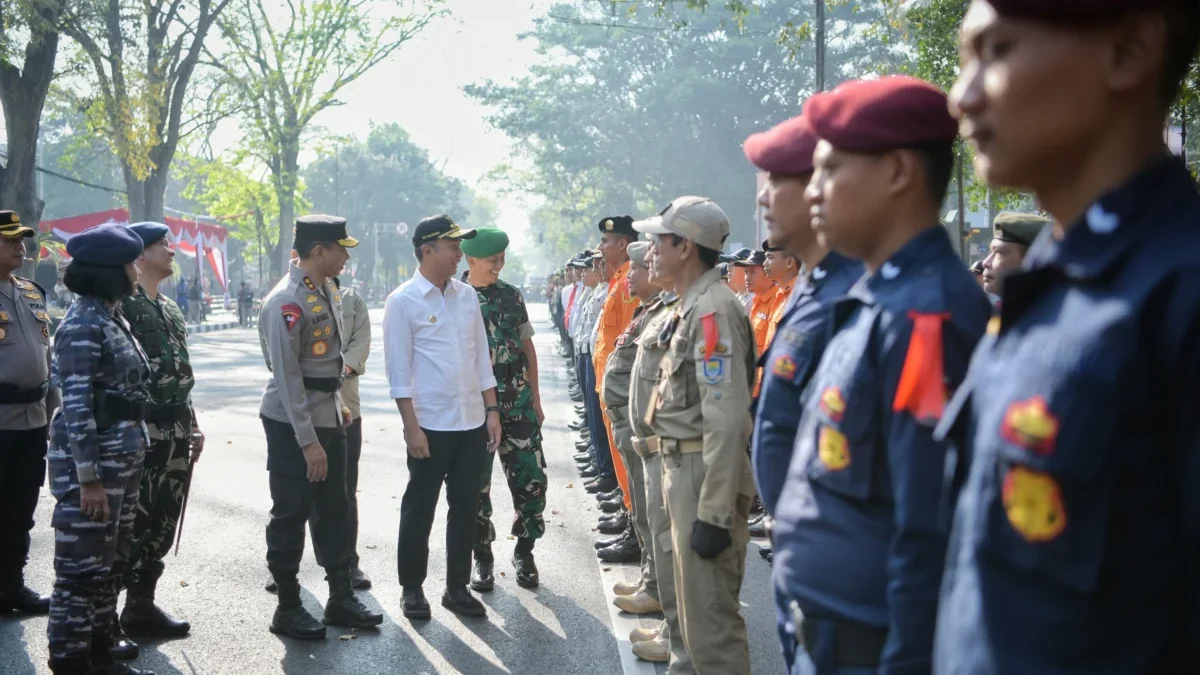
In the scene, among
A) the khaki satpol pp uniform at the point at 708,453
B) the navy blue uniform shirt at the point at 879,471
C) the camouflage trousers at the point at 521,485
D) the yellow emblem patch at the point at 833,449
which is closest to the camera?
the navy blue uniform shirt at the point at 879,471

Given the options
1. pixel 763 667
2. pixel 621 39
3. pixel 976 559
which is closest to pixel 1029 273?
pixel 976 559

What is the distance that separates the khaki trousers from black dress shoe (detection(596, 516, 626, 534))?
176 inches

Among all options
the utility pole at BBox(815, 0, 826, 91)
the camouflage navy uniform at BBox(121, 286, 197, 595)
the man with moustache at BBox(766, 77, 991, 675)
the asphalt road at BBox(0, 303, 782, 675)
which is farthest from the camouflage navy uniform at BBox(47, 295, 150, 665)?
the utility pole at BBox(815, 0, 826, 91)

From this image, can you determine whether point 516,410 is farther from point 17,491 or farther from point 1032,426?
point 1032,426

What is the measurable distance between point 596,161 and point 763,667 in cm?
5282

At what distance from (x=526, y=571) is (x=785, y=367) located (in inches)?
186

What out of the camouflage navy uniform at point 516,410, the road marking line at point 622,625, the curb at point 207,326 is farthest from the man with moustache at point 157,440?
the curb at point 207,326

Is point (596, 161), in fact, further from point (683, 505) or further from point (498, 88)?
point (683, 505)

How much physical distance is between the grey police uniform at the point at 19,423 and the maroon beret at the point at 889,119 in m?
5.32

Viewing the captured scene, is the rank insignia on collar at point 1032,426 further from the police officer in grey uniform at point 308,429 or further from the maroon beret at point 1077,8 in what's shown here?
the police officer in grey uniform at point 308,429

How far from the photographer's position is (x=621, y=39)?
184ft

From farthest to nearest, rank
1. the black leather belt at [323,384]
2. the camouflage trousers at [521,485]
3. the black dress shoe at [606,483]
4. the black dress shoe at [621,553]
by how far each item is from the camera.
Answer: the black dress shoe at [606,483]
the black dress shoe at [621,553]
the camouflage trousers at [521,485]
the black leather belt at [323,384]

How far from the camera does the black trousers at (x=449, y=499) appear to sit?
655 cm

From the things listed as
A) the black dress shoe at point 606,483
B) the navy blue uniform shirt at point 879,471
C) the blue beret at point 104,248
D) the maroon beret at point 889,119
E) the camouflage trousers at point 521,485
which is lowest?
the black dress shoe at point 606,483
